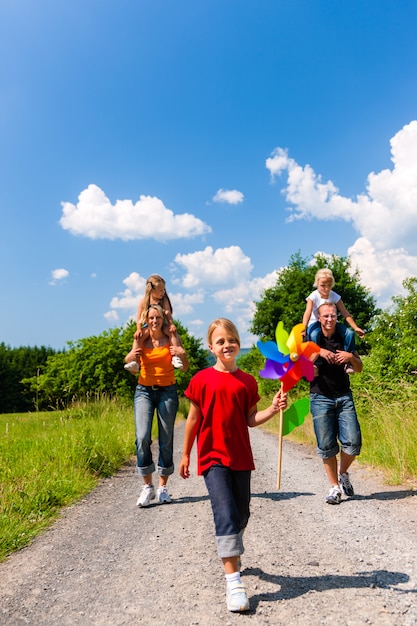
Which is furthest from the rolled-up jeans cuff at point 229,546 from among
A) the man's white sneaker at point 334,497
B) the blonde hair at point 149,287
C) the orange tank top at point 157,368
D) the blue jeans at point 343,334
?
the blonde hair at point 149,287

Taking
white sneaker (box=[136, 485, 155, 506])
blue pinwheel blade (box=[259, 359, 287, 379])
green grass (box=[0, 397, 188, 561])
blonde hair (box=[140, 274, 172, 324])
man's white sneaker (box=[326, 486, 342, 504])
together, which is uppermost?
blonde hair (box=[140, 274, 172, 324])

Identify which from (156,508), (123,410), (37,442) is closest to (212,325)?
(156,508)

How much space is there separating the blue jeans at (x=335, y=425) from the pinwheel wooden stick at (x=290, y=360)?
2.02 meters

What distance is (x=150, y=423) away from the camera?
523 cm

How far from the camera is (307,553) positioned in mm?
3430

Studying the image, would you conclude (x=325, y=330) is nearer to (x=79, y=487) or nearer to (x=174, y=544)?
(x=174, y=544)

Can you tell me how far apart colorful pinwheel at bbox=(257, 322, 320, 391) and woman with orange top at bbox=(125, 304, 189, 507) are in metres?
2.07

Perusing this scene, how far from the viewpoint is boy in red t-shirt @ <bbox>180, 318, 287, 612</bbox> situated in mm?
2943

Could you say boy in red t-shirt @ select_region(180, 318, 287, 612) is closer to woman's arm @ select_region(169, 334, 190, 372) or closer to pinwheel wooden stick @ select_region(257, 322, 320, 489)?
pinwheel wooden stick @ select_region(257, 322, 320, 489)

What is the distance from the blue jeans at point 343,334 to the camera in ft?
16.8

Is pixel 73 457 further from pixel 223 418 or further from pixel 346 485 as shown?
pixel 223 418

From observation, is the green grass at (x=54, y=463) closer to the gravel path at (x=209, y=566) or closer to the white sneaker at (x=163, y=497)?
the gravel path at (x=209, y=566)

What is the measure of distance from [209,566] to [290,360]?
4.82 feet

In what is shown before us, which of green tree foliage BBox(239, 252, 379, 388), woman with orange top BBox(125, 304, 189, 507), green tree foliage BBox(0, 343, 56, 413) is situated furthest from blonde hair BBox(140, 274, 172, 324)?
green tree foliage BBox(0, 343, 56, 413)
